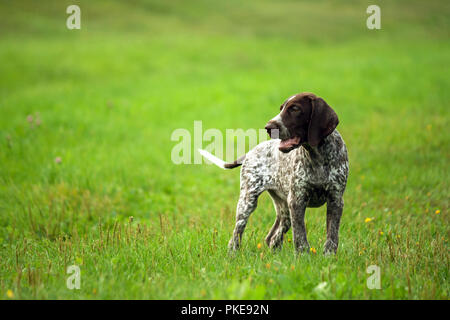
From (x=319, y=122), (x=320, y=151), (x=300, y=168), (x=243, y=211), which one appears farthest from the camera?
(x=243, y=211)

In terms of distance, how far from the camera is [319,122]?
4148 mm

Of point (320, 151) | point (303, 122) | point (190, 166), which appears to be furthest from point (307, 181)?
point (190, 166)

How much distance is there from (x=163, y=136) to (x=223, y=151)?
Answer: 250cm

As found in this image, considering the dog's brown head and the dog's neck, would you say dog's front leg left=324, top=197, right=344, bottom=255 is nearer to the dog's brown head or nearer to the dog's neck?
the dog's neck

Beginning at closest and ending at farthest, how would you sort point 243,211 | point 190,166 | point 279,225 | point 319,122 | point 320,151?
1. point 319,122
2. point 320,151
3. point 243,211
4. point 279,225
5. point 190,166

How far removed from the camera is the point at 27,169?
9031 mm

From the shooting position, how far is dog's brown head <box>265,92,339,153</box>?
414 centimetres

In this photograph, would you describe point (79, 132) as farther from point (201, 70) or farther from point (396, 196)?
point (201, 70)

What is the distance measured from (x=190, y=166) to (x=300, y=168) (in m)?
6.52

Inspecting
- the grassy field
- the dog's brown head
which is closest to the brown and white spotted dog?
the dog's brown head

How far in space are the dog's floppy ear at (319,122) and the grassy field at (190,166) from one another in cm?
124

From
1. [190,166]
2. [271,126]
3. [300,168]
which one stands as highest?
[271,126]

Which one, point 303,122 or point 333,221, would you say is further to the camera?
→ point 333,221

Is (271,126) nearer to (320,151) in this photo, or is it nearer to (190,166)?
(320,151)
